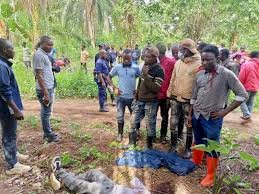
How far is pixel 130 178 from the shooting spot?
4.66 metres

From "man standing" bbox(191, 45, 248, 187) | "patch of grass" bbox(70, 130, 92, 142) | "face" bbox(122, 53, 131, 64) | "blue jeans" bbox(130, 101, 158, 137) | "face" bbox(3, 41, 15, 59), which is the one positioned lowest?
"patch of grass" bbox(70, 130, 92, 142)

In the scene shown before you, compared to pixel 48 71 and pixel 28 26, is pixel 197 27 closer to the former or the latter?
pixel 28 26

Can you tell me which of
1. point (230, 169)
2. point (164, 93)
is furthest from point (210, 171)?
point (164, 93)

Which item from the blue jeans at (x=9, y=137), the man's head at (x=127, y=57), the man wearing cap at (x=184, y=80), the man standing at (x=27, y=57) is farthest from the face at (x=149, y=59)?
the man standing at (x=27, y=57)

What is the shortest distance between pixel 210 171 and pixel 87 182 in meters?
1.60

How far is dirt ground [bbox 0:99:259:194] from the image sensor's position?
4.65 metres

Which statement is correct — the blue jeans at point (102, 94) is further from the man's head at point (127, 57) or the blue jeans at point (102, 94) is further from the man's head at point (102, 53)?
the man's head at point (127, 57)

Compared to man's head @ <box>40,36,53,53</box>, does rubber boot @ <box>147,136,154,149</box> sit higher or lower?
lower

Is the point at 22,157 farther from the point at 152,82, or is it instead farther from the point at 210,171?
the point at 210,171

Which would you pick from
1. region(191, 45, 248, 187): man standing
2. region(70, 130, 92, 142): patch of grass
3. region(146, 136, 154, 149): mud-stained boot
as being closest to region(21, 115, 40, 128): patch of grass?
region(70, 130, 92, 142): patch of grass

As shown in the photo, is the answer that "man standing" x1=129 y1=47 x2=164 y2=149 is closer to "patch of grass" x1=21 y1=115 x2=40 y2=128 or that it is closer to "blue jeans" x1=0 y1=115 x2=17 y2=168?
"blue jeans" x1=0 y1=115 x2=17 y2=168

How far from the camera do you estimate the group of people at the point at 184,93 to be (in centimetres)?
442

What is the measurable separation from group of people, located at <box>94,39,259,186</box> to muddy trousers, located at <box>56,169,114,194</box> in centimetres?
131

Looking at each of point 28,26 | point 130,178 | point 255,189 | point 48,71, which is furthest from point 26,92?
point 255,189
